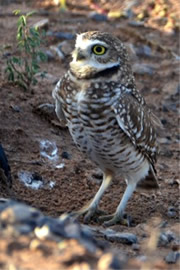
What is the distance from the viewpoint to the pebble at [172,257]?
520 cm

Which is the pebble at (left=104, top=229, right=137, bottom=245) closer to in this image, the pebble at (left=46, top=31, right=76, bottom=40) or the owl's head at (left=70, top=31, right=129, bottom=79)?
the owl's head at (left=70, top=31, right=129, bottom=79)

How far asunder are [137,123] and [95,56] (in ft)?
2.37

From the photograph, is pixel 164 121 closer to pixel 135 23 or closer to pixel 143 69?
pixel 143 69

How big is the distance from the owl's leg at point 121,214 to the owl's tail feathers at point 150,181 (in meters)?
0.25

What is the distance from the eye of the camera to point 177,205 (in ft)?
23.3

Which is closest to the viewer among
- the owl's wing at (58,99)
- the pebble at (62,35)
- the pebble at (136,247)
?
the pebble at (136,247)

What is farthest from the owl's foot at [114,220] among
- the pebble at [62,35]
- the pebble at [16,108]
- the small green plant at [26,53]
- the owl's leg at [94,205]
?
the pebble at [62,35]

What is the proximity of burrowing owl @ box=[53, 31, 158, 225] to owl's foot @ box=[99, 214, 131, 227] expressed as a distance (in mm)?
23

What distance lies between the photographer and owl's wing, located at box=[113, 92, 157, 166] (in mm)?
6035

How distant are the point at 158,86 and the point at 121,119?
3923 mm

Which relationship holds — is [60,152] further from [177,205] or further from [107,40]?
[107,40]

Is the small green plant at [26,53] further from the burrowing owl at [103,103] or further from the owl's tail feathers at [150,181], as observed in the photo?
the owl's tail feathers at [150,181]

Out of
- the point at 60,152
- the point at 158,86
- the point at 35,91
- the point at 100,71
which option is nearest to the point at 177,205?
the point at 60,152

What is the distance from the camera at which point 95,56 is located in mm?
6000
